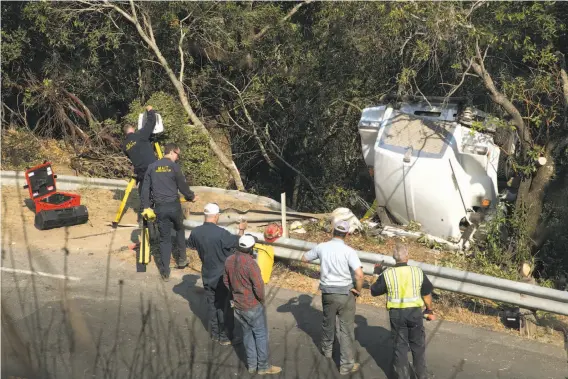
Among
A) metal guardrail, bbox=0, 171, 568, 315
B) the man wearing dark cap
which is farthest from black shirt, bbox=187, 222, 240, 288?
metal guardrail, bbox=0, 171, 568, 315

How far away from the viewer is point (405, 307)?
251 inches

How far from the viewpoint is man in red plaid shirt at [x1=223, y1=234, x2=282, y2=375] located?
21.5 feet

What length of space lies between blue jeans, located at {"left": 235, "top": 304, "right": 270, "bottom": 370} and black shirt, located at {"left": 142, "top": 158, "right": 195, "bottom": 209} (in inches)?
99.4

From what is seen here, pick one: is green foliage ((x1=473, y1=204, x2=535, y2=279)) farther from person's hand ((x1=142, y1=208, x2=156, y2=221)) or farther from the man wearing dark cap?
person's hand ((x1=142, y1=208, x2=156, y2=221))

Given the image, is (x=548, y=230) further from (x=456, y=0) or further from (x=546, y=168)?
(x=456, y=0)

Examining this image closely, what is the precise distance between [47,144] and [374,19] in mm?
7284

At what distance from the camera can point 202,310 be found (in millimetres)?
8023

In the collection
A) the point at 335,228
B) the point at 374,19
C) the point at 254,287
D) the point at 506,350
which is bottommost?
the point at 506,350

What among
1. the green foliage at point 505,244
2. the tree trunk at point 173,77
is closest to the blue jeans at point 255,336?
the green foliage at point 505,244

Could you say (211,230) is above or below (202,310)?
above

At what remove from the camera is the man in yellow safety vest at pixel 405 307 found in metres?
6.38

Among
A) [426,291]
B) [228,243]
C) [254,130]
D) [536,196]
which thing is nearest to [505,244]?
[536,196]

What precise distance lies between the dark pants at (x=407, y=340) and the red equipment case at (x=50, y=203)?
19.1 feet

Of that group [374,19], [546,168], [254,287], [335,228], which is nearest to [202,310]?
[254,287]
